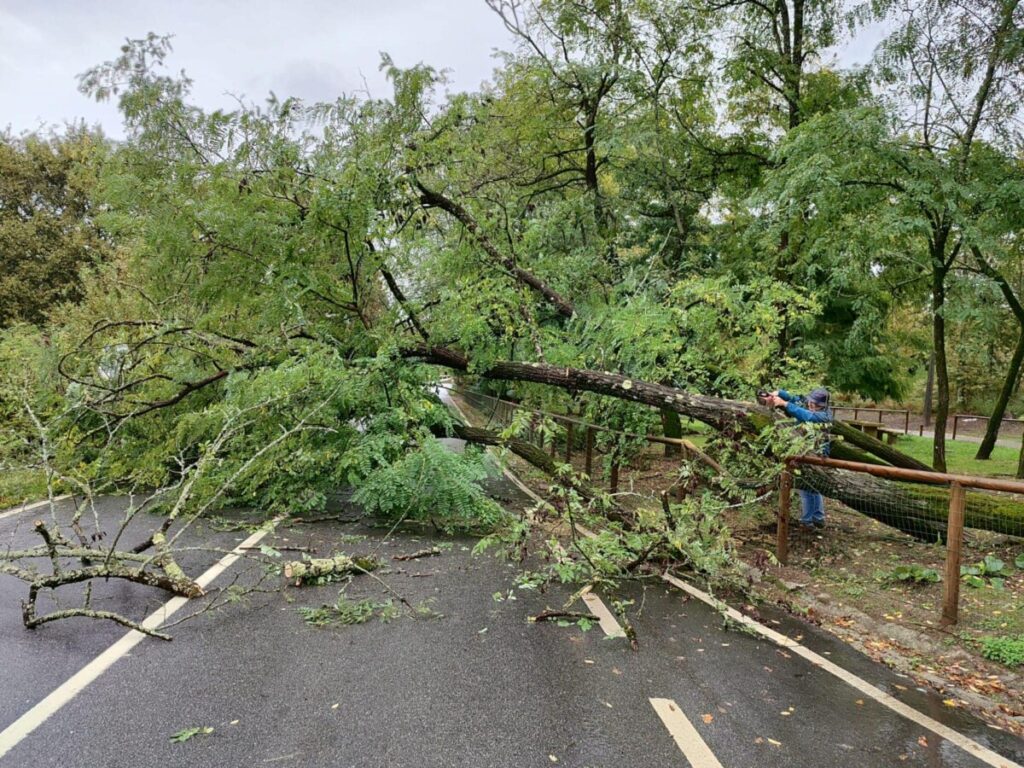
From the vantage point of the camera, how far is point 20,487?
316 inches

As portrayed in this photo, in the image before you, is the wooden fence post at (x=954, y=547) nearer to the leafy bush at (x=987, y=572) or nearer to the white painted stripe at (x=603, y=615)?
the leafy bush at (x=987, y=572)

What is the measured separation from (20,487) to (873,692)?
378 inches

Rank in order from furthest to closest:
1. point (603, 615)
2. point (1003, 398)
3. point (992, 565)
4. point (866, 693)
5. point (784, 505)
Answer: point (1003, 398) → point (784, 505) → point (992, 565) → point (603, 615) → point (866, 693)

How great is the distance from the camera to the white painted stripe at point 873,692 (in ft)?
9.91

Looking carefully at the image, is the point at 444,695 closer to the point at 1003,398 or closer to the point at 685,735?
the point at 685,735

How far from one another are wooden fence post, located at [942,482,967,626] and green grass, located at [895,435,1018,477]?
8976mm

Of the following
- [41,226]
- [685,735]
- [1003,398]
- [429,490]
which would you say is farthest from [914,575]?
[41,226]

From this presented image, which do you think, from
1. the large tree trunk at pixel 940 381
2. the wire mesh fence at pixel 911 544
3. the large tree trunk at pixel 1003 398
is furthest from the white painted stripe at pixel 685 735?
the large tree trunk at pixel 1003 398

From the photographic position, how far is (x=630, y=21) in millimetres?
11586

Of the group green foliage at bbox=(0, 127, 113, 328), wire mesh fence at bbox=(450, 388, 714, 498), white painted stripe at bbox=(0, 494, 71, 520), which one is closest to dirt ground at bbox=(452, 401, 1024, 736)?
wire mesh fence at bbox=(450, 388, 714, 498)

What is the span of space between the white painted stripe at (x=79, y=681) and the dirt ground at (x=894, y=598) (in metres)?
3.62

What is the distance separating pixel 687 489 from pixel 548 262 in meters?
4.91

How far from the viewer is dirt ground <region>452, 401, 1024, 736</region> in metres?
3.86

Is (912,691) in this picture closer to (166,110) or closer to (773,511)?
(773,511)
